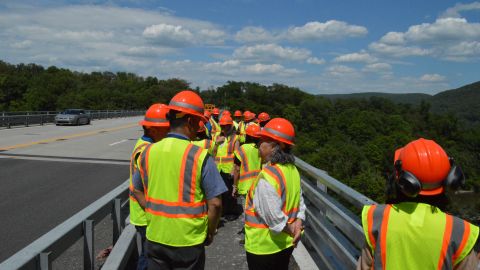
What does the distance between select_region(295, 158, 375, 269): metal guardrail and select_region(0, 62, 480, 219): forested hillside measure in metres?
78.3

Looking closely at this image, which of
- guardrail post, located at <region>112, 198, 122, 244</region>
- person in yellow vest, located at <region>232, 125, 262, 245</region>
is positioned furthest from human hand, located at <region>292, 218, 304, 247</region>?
person in yellow vest, located at <region>232, 125, 262, 245</region>

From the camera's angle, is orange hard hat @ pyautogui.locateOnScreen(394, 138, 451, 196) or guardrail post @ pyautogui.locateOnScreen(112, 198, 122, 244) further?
guardrail post @ pyautogui.locateOnScreen(112, 198, 122, 244)

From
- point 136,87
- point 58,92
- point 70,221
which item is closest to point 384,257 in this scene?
point 70,221

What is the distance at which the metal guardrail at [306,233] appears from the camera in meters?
2.91

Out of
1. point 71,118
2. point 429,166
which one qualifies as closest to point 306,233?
point 429,166

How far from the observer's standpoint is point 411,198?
2289 millimetres

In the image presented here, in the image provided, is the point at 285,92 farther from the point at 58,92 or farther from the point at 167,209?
the point at 167,209

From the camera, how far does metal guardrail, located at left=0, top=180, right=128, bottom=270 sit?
2635 millimetres

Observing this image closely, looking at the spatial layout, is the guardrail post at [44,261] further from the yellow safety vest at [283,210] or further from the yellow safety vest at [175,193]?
the yellow safety vest at [283,210]

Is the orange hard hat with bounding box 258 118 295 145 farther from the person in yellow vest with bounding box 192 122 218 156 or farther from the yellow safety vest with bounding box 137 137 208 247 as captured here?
the person in yellow vest with bounding box 192 122 218 156

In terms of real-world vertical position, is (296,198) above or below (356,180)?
above

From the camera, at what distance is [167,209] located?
131 inches

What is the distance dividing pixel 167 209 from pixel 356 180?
8580cm

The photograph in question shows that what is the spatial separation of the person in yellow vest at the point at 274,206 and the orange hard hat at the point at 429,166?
146 centimetres
